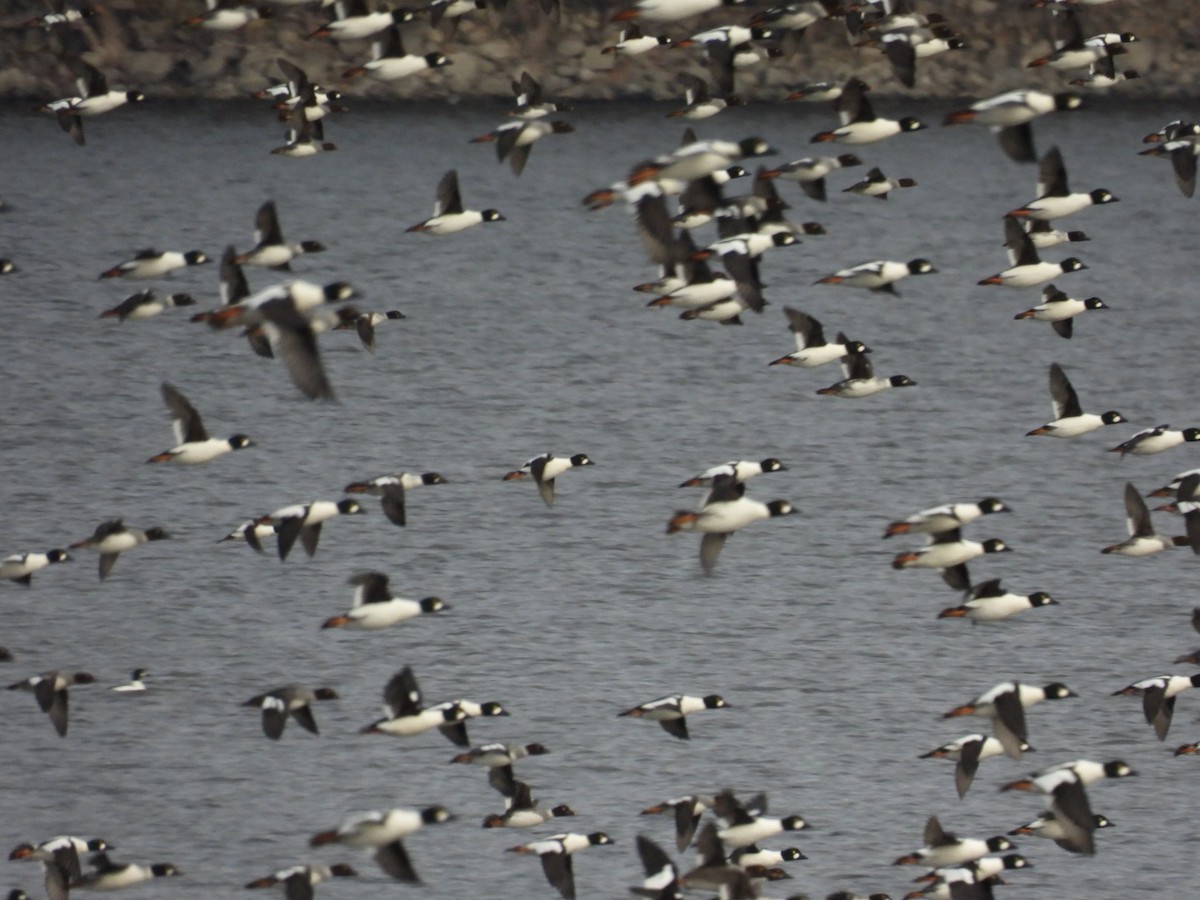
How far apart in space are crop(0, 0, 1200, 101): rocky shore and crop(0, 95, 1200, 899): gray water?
962mm

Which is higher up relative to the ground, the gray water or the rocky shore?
the rocky shore

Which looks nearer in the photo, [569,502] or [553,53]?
[569,502]

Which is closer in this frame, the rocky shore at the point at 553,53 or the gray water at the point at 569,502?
the gray water at the point at 569,502

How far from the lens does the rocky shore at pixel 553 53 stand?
55344mm

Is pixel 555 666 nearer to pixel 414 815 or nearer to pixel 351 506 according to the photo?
pixel 351 506

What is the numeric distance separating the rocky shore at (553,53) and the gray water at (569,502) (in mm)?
962

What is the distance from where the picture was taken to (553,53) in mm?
55906

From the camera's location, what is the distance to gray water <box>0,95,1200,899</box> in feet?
107

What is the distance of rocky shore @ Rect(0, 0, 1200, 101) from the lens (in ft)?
182

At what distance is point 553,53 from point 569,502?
16112 millimetres

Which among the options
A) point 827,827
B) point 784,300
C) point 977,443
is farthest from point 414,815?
point 784,300

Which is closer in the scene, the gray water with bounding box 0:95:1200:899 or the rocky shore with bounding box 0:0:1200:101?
the gray water with bounding box 0:95:1200:899

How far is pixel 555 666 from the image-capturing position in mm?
36656

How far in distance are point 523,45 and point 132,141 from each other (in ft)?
28.8
